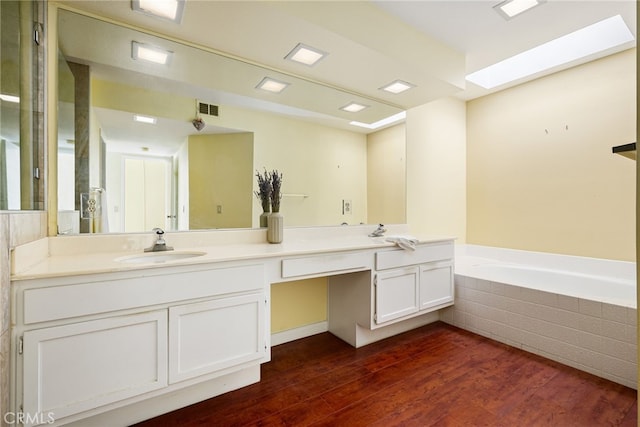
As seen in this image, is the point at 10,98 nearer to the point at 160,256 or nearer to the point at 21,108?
the point at 21,108

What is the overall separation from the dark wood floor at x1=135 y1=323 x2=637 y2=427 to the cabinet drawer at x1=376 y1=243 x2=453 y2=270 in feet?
2.25

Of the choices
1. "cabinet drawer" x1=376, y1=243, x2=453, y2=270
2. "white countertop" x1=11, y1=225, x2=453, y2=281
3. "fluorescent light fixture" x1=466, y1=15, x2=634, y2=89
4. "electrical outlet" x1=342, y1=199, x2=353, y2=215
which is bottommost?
"cabinet drawer" x1=376, y1=243, x2=453, y2=270

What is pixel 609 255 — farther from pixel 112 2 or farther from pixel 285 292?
pixel 112 2

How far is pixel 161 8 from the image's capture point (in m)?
1.52

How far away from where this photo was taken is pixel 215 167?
6.70 ft

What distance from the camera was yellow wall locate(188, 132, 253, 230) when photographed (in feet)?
6.48

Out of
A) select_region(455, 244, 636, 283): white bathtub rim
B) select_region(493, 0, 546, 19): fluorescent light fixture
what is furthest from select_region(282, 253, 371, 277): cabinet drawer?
select_region(493, 0, 546, 19): fluorescent light fixture

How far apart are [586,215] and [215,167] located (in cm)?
345

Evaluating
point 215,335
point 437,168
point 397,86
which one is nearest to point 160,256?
point 215,335

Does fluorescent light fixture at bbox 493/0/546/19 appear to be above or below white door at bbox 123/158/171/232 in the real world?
above

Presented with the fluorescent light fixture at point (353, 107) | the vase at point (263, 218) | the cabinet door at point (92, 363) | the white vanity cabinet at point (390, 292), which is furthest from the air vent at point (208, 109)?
the white vanity cabinet at point (390, 292)

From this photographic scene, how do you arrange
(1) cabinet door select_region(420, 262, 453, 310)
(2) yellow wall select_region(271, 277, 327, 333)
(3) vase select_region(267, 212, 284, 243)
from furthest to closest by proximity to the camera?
(1) cabinet door select_region(420, 262, 453, 310), (2) yellow wall select_region(271, 277, 327, 333), (3) vase select_region(267, 212, 284, 243)

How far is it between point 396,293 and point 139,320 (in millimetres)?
1699

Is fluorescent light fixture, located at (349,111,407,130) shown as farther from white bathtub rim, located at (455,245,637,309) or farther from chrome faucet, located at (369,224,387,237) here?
white bathtub rim, located at (455,245,637,309)
